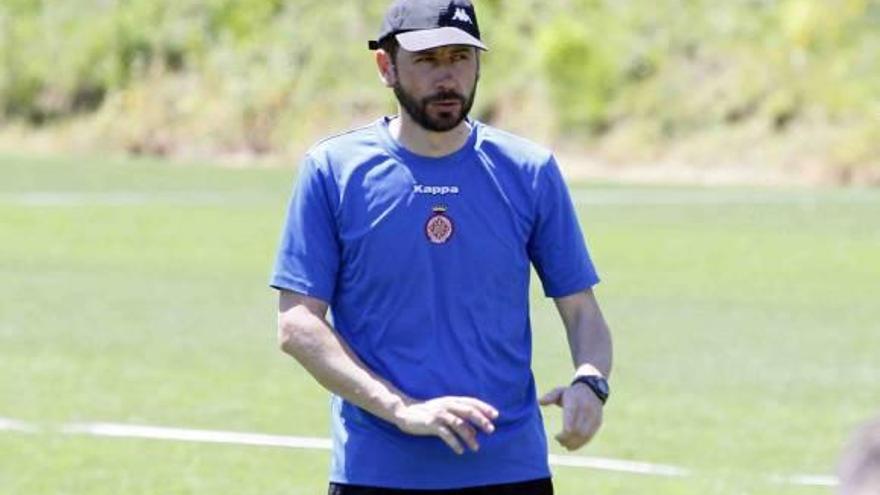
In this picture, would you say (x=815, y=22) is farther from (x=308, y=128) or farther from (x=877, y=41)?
(x=308, y=128)

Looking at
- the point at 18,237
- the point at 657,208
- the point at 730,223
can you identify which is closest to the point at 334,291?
the point at 18,237

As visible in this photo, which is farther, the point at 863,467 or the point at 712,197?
the point at 712,197

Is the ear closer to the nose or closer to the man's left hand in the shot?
the nose

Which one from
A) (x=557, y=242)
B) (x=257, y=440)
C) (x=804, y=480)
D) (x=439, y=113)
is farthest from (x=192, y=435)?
(x=439, y=113)

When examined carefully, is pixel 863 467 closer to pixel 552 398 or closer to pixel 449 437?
pixel 449 437

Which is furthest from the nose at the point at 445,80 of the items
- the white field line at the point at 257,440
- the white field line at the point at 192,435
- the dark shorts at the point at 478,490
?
the white field line at the point at 192,435

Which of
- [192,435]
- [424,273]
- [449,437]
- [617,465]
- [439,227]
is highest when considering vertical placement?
[439,227]

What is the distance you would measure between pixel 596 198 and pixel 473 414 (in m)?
28.6

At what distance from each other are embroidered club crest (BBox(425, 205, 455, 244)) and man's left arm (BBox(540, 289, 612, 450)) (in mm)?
403

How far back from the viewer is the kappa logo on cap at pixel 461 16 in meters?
5.30

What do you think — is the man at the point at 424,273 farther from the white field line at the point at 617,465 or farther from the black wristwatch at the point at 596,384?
the white field line at the point at 617,465

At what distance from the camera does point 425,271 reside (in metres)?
5.34

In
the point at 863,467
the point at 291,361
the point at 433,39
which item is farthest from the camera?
the point at 291,361

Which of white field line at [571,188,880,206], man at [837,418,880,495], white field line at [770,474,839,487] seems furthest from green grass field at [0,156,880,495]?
man at [837,418,880,495]
